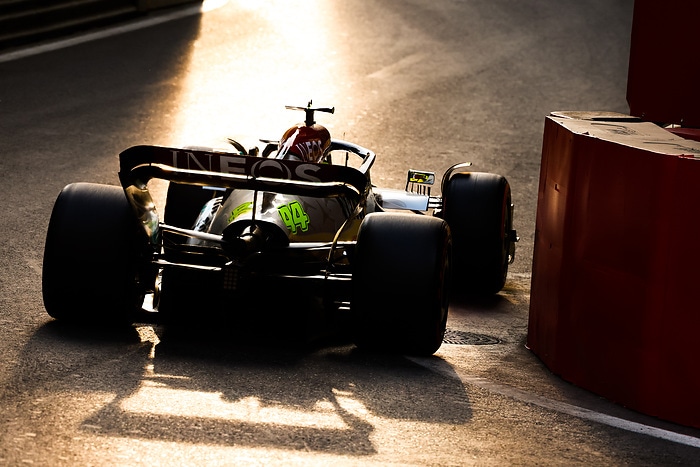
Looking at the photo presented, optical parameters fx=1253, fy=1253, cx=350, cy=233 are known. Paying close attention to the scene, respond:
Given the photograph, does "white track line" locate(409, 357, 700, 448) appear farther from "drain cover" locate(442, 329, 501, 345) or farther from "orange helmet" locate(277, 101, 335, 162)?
"orange helmet" locate(277, 101, 335, 162)

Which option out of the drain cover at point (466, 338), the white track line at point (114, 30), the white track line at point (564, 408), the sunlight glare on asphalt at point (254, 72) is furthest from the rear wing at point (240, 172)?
the white track line at point (114, 30)

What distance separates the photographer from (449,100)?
16.8 m

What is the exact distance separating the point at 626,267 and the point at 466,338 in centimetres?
182

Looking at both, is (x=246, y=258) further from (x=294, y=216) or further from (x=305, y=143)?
(x=305, y=143)

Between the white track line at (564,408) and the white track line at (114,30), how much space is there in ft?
36.4

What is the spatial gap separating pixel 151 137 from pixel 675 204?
28.1ft

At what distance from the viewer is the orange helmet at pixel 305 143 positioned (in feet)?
25.8

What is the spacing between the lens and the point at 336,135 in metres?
14.7

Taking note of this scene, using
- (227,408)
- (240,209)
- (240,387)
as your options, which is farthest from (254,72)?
(227,408)

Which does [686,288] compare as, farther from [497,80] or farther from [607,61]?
[607,61]

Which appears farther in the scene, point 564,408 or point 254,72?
point 254,72

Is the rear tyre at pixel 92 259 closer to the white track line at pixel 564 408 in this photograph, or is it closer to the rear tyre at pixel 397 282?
the rear tyre at pixel 397 282

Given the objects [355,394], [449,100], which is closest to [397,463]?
[355,394]

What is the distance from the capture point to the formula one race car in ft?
→ 21.8
